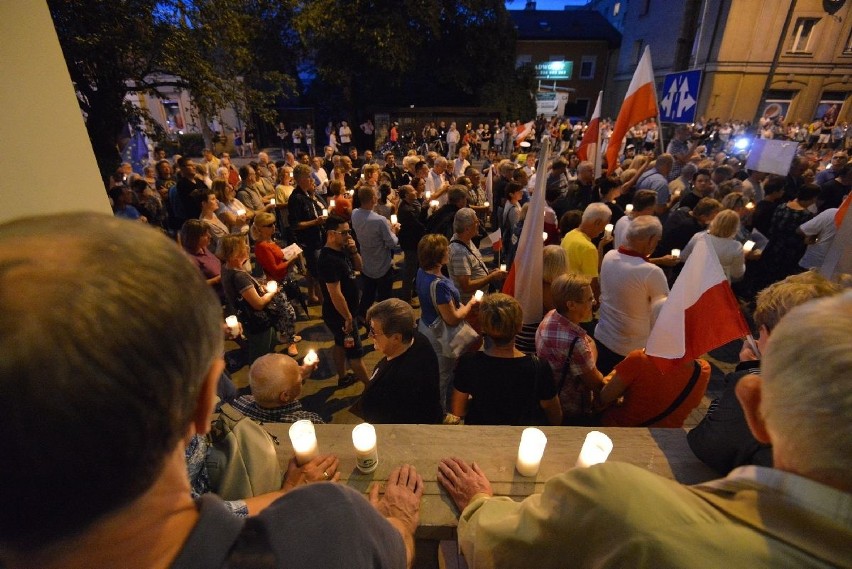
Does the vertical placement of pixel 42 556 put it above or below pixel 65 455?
below

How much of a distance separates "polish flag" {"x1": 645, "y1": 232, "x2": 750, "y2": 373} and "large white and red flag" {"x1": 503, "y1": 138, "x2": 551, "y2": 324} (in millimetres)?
1146

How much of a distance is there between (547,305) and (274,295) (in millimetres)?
2551

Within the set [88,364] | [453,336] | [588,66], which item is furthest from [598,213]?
[588,66]

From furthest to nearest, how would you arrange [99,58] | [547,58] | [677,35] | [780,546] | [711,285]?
[547,58]
[677,35]
[99,58]
[711,285]
[780,546]

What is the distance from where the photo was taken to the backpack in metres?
1.35

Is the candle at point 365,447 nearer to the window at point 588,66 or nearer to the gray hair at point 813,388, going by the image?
the gray hair at point 813,388

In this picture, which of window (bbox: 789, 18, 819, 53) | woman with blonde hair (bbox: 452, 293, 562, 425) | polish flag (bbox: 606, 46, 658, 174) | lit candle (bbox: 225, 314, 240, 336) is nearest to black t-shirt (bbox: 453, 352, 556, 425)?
woman with blonde hair (bbox: 452, 293, 562, 425)

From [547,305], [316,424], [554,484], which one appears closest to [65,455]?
[554,484]

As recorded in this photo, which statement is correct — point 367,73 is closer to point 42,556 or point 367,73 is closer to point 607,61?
point 42,556

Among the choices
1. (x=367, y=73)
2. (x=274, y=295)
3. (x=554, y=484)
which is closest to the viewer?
(x=554, y=484)

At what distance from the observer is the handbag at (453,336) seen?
3.29m

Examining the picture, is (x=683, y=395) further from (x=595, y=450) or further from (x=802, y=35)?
(x=802, y=35)

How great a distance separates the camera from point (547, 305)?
3.61 meters

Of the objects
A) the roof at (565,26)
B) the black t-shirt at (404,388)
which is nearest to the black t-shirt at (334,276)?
the black t-shirt at (404,388)
